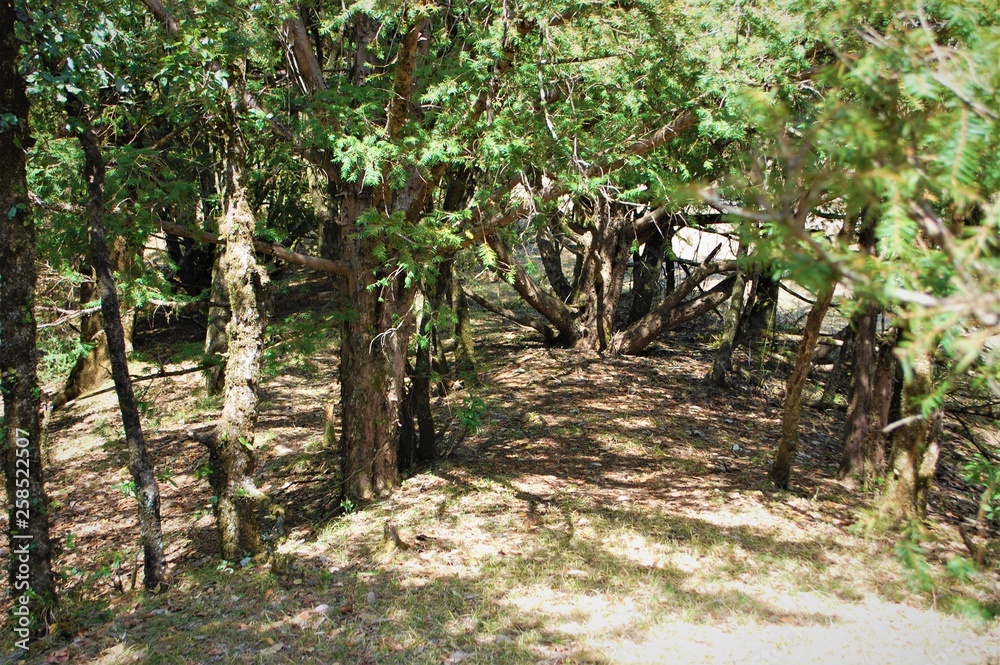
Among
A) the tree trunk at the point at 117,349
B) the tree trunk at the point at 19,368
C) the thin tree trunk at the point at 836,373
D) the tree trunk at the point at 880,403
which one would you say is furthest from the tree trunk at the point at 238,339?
the thin tree trunk at the point at 836,373

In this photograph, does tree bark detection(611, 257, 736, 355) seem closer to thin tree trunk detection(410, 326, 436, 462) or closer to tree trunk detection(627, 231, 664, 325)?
tree trunk detection(627, 231, 664, 325)

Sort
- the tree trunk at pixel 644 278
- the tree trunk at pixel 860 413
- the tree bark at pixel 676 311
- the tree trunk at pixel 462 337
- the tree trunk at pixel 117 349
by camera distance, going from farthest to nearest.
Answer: the tree trunk at pixel 644 278 → the tree bark at pixel 676 311 → the tree trunk at pixel 462 337 → the tree trunk at pixel 860 413 → the tree trunk at pixel 117 349

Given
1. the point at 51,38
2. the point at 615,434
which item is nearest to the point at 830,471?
the point at 615,434

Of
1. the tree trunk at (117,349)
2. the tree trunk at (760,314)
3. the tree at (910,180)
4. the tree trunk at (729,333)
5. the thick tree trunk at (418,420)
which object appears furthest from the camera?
the tree trunk at (760,314)

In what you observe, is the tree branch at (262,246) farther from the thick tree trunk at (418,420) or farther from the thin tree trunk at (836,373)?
the thin tree trunk at (836,373)

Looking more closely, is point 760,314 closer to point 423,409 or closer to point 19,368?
point 423,409

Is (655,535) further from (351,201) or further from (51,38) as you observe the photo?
(51,38)

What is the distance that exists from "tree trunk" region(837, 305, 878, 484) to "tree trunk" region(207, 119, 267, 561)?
6.21m

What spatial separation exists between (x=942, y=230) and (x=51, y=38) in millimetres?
5634

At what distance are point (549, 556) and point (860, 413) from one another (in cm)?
403

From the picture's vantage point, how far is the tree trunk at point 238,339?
603cm

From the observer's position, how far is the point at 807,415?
10.3m

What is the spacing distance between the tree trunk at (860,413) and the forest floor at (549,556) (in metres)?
0.34

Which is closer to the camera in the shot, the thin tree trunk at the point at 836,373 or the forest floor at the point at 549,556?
the forest floor at the point at 549,556
